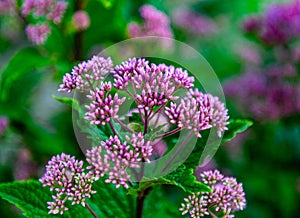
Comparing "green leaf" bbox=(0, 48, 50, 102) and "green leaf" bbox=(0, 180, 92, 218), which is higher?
"green leaf" bbox=(0, 48, 50, 102)

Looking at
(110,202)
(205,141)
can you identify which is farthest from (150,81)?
(110,202)

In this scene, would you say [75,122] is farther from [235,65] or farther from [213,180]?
[235,65]

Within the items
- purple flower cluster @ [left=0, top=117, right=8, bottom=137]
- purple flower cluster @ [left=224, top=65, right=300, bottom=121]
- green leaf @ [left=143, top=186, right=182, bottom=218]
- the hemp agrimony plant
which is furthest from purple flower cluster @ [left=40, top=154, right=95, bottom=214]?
purple flower cluster @ [left=224, top=65, right=300, bottom=121]

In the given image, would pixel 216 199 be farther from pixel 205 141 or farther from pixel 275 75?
pixel 275 75

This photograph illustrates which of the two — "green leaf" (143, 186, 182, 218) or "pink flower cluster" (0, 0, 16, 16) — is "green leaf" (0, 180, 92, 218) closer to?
"green leaf" (143, 186, 182, 218)

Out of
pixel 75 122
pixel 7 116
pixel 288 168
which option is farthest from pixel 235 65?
pixel 75 122

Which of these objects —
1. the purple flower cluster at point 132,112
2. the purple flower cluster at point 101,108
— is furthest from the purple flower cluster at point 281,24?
the purple flower cluster at point 101,108
